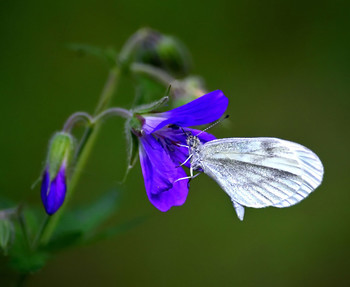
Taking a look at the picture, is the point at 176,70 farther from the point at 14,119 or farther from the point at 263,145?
the point at 14,119

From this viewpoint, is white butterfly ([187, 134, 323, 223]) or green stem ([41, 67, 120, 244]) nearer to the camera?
white butterfly ([187, 134, 323, 223])

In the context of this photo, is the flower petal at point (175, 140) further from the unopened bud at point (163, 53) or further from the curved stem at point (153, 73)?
the unopened bud at point (163, 53)

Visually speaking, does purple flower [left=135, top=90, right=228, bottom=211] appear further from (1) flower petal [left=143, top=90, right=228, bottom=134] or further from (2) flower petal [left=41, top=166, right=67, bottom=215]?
(2) flower petal [left=41, top=166, right=67, bottom=215]

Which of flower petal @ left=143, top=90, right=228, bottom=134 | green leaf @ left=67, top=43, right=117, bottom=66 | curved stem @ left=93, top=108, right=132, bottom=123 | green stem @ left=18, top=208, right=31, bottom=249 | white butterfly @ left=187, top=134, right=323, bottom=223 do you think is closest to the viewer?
flower petal @ left=143, top=90, right=228, bottom=134

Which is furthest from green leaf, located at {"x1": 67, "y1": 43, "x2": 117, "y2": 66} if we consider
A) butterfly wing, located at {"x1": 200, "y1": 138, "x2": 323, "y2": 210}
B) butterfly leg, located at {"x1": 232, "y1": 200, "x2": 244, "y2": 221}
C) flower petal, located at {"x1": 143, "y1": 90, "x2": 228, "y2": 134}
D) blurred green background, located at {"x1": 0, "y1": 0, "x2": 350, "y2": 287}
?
blurred green background, located at {"x1": 0, "y1": 0, "x2": 350, "y2": 287}

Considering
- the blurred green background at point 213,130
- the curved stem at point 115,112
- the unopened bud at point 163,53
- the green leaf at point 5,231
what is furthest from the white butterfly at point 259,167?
the blurred green background at point 213,130

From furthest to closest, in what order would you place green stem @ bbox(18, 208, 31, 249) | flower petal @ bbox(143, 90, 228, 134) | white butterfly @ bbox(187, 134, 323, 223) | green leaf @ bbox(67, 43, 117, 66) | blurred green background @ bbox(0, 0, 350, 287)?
blurred green background @ bbox(0, 0, 350, 287) < green leaf @ bbox(67, 43, 117, 66) < green stem @ bbox(18, 208, 31, 249) < white butterfly @ bbox(187, 134, 323, 223) < flower petal @ bbox(143, 90, 228, 134)

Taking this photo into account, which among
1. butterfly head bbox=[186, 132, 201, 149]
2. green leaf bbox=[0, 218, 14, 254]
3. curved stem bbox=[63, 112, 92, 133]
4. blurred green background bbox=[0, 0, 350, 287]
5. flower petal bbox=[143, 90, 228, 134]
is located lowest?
blurred green background bbox=[0, 0, 350, 287]

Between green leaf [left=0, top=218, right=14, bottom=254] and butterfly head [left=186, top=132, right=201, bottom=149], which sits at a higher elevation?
green leaf [left=0, top=218, right=14, bottom=254]

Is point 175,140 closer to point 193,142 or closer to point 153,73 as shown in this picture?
point 193,142
